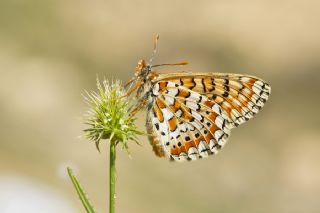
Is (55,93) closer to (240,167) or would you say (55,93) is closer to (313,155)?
(240,167)

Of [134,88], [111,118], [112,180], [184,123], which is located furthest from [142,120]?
[112,180]

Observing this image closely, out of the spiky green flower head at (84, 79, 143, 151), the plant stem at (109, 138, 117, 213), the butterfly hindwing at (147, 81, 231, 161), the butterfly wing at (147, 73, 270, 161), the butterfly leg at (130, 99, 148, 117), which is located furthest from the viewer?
the butterfly wing at (147, 73, 270, 161)

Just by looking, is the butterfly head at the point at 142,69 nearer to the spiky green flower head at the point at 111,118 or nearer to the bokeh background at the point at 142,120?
the spiky green flower head at the point at 111,118

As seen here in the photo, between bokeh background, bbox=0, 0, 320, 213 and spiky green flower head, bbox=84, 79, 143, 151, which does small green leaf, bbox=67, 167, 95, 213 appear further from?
bokeh background, bbox=0, 0, 320, 213

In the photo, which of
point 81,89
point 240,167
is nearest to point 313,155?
point 240,167

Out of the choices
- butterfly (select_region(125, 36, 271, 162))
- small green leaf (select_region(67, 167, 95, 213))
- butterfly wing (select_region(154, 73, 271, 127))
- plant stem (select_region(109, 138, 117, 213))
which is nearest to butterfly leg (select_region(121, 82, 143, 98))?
butterfly (select_region(125, 36, 271, 162))

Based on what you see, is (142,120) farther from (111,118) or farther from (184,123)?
(111,118)
